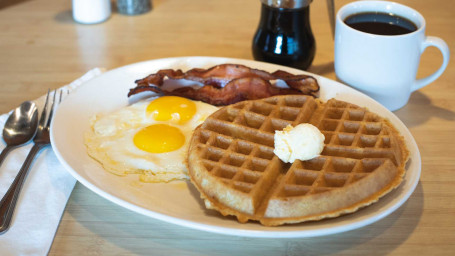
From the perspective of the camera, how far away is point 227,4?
332cm

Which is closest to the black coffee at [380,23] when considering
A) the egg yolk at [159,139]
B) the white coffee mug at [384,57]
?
the white coffee mug at [384,57]

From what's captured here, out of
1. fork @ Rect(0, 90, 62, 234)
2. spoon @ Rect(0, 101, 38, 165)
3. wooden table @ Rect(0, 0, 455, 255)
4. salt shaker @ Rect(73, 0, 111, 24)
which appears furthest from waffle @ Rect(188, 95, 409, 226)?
salt shaker @ Rect(73, 0, 111, 24)

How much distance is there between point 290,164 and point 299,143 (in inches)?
4.1

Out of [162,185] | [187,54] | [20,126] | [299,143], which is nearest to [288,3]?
[187,54]

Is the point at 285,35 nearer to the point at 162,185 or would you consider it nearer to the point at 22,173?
the point at 162,185

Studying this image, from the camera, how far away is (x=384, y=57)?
6.58 feet

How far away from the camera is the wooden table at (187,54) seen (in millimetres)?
1483

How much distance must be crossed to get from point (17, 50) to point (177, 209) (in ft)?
5.66

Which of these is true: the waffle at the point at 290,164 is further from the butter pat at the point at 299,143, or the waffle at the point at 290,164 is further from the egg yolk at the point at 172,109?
the egg yolk at the point at 172,109

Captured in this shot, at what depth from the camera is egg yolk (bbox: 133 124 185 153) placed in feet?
5.83

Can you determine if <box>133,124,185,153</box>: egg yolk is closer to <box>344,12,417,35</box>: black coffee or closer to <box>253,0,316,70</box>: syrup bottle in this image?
<box>253,0,316,70</box>: syrup bottle

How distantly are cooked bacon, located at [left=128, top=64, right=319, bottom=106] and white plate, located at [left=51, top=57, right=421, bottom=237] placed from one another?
110 millimetres

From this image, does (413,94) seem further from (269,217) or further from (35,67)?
(35,67)

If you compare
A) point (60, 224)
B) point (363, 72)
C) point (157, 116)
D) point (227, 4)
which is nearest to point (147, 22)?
point (227, 4)
